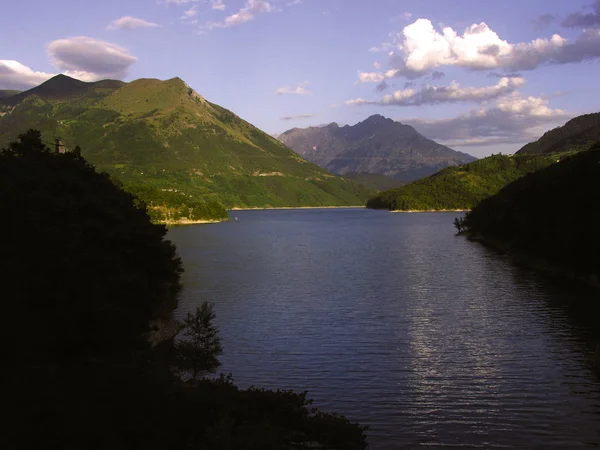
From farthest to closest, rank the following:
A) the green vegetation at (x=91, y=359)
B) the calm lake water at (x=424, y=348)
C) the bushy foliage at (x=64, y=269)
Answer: the calm lake water at (x=424, y=348), the bushy foliage at (x=64, y=269), the green vegetation at (x=91, y=359)

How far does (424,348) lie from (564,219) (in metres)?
41.0

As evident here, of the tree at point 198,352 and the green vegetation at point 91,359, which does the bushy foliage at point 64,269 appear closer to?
the green vegetation at point 91,359

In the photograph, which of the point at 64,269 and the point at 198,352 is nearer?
the point at 64,269

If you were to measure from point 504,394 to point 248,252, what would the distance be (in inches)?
3777

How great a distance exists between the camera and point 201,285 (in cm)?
7456

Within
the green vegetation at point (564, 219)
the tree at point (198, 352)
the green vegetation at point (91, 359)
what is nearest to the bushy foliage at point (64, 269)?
the green vegetation at point (91, 359)

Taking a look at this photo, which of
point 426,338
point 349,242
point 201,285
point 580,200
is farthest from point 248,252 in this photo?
point 426,338

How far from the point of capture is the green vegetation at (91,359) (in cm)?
1697

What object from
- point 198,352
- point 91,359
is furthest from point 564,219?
point 91,359

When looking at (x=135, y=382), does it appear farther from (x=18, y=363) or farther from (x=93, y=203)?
(x=93, y=203)

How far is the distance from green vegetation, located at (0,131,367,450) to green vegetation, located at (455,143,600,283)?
171ft

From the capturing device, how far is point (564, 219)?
237 feet

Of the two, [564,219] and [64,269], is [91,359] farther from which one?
[564,219]

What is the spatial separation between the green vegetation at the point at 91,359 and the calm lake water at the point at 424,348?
188 inches
